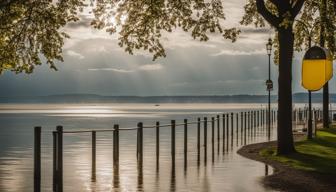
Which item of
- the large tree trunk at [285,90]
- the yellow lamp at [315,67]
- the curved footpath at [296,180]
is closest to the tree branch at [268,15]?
the large tree trunk at [285,90]

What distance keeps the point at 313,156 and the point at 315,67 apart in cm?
671

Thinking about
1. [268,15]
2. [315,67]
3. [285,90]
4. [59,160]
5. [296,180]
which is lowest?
[296,180]

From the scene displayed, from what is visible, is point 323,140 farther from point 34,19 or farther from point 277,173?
point 34,19

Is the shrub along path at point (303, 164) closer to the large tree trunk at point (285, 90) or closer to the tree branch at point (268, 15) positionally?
the large tree trunk at point (285, 90)

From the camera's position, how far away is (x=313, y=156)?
1032 inches

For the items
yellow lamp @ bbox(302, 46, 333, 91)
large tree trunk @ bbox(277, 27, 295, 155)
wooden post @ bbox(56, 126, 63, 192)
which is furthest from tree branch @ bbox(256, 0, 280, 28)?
wooden post @ bbox(56, 126, 63, 192)

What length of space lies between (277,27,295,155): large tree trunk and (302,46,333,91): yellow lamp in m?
4.20

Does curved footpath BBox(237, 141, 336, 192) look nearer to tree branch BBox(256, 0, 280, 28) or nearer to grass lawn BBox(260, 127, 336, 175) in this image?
grass lawn BBox(260, 127, 336, 175)

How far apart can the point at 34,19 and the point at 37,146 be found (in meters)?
9.82

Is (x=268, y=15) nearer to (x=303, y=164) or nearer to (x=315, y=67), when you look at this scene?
(x=315, y=67)

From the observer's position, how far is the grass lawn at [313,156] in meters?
23.0

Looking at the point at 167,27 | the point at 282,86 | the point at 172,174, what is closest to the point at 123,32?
the point at 167,27

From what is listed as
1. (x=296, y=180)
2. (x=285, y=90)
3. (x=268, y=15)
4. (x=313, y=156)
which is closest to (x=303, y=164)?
(x=313, y=156)

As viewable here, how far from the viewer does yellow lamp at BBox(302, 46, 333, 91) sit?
3138 cm
